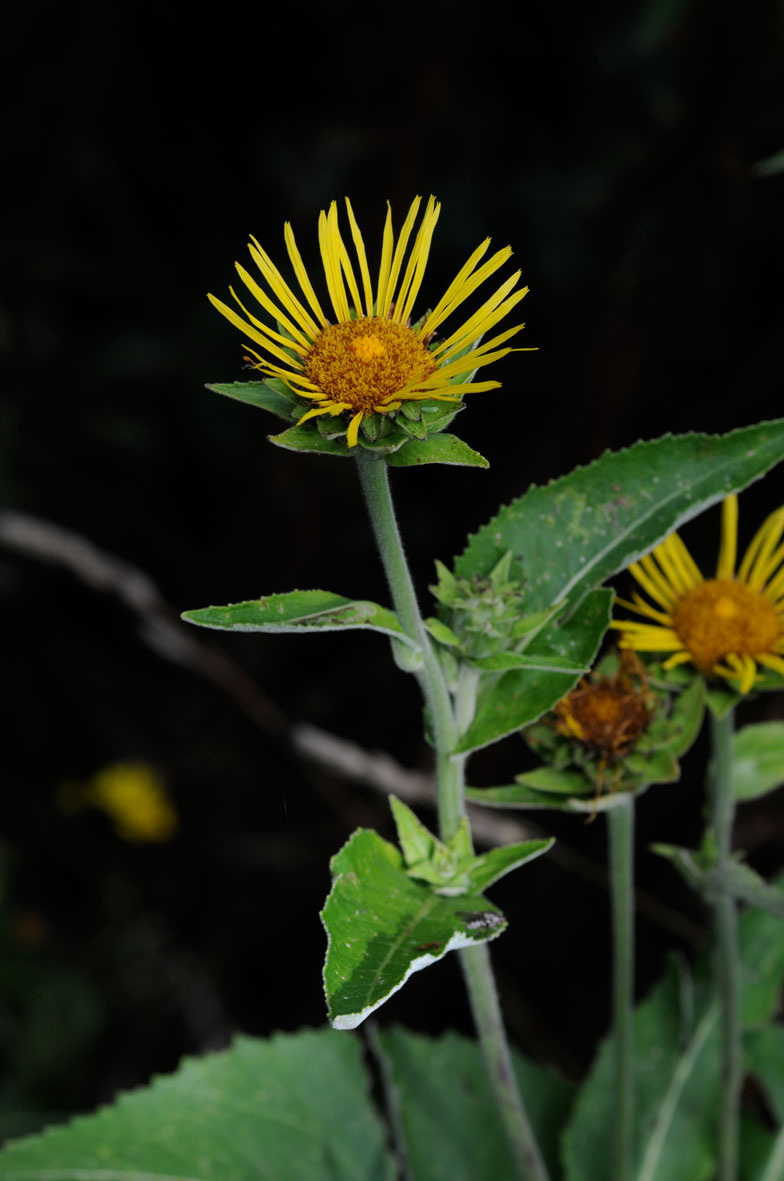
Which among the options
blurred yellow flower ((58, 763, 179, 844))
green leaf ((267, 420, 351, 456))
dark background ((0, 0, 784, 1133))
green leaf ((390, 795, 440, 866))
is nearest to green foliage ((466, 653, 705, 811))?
green leaf ((390, 795, 440, 866))

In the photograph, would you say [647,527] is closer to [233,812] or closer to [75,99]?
[233,812]

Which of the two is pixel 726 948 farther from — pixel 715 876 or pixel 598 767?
pixel 598 767

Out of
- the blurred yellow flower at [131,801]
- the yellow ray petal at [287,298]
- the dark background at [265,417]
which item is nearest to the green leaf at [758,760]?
the yellow ray petal at [287,298]

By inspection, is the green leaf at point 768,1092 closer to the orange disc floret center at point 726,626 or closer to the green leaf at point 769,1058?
the green leaf at point 769,1058

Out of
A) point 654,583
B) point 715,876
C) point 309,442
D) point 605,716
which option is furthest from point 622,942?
point 309,442

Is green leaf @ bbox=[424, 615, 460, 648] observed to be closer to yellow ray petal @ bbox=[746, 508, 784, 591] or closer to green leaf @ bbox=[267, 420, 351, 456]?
green leaf @ bbox=[267, 420, 351, 456]

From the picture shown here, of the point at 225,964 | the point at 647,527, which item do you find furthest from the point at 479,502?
the point at 647,527

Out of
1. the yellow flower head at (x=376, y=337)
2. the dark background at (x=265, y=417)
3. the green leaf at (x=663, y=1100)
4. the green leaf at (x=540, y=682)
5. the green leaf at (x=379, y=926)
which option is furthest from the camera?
the dark background at (x=265, y=417)
